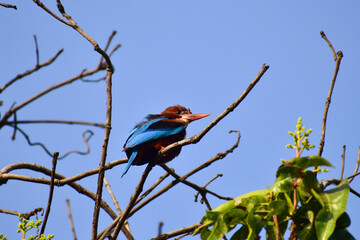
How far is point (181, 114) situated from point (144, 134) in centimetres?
67

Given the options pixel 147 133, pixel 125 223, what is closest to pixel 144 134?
pixel 147 133

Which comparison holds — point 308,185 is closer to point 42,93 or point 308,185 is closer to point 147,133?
point 42,93

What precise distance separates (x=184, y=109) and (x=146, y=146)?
2.86 ft

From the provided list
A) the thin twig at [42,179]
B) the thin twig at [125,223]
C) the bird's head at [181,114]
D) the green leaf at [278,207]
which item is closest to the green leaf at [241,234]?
the green leaf at [278,207]

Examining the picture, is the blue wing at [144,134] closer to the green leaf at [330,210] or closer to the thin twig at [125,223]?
the thin twig at [125,223]

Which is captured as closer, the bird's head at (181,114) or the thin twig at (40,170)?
the thin twig at (40,170)

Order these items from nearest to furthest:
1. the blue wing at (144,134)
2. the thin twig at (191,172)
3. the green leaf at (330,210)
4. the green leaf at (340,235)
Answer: the green leaf at (330,210)
the green leaf at (340,235)
the thin twig at (191,172)
the blue wing at (144,134)

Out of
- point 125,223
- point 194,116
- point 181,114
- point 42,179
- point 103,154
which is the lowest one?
point 125,223

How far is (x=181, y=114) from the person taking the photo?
4.54m

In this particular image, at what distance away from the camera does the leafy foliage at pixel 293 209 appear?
1747 millimetres

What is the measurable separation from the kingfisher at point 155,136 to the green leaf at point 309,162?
6.20 ft

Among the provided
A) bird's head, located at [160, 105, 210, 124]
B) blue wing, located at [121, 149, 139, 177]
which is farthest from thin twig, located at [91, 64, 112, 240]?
bird's head, located at [160, 105, 210, 124]

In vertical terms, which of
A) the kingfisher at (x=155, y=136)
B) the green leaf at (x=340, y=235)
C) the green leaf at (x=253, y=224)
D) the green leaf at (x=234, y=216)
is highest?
the kingfisher at (x=155, y=136)

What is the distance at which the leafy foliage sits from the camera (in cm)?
175
